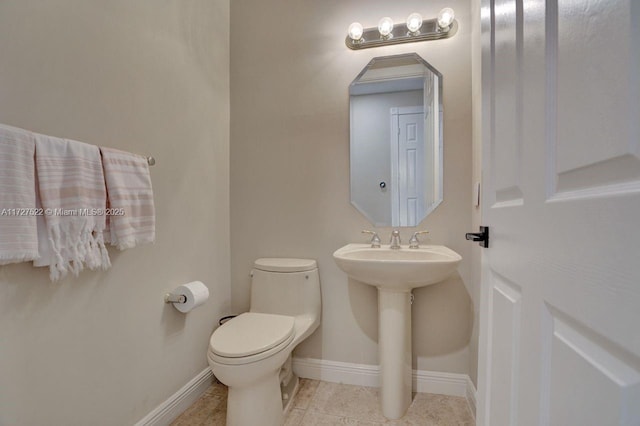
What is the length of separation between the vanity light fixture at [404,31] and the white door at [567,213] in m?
0.99

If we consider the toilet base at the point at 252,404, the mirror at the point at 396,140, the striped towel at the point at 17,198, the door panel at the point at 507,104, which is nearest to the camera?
the door panel at the point at 507,104

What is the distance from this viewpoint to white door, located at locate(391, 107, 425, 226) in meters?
1.66

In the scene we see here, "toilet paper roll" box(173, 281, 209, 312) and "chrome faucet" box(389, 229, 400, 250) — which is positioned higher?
"chrome faucet" box(389, 229, 400, 250)

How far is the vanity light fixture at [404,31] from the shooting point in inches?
61.7

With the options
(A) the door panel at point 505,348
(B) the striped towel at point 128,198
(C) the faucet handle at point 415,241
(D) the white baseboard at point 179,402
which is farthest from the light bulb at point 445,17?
(D) the white baseboard at point 179,402

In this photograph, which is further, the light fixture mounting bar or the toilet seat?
the light fixture mounting bar

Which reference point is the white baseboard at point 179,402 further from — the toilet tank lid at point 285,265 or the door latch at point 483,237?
the door latch at point 483,237

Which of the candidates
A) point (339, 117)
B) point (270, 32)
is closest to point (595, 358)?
point (339, 117)

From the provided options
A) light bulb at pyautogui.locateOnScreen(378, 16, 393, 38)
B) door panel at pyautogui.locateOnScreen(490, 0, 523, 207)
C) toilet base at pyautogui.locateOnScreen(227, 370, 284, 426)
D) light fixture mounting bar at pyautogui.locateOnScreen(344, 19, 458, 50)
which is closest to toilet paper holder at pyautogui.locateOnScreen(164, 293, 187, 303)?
toilet base at pyautogui.locateOnScreen(227, 370, 284, 426)

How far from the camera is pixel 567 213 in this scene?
0.43 m

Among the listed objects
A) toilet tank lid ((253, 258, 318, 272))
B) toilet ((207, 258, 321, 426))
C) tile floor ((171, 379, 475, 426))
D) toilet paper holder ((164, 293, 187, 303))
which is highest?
toilet tank lid ((253, 258, 318, 272))

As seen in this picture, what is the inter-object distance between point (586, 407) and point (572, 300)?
0.46ft

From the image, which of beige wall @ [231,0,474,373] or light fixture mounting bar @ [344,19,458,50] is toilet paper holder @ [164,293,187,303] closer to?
beige wall @ [231,0,474,373]

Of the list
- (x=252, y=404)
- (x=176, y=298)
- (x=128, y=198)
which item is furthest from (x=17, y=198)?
(x=252, y=404)
